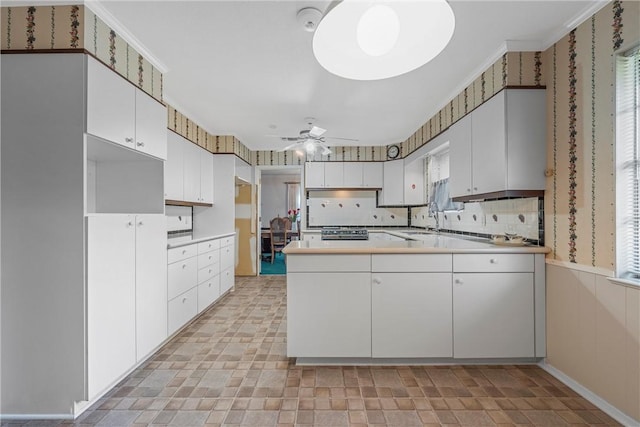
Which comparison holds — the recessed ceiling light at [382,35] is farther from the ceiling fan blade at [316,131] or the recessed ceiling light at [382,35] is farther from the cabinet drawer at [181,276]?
the cabinet drawer at [181,276]

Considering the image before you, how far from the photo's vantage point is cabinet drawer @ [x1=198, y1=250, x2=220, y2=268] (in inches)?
134

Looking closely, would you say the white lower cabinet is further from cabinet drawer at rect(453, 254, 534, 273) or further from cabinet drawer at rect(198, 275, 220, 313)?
cabinet drawer at rect(453, 254, 534, 273)

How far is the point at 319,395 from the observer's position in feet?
6.21

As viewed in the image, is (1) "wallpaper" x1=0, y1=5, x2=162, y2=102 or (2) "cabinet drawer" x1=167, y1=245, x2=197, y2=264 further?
(2) "cabinet drawer" x1=167, y1=245, x2=197, y2=264

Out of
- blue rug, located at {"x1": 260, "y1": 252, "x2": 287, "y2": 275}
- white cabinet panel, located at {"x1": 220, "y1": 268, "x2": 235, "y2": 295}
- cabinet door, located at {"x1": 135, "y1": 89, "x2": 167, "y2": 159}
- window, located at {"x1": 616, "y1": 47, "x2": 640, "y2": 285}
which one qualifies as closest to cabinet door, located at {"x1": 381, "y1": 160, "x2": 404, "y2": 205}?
blue rug, located at {"x1": 260, "y1": 252, "x2": 287, "y2": 275}

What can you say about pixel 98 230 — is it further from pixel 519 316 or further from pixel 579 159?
pixel 579 159

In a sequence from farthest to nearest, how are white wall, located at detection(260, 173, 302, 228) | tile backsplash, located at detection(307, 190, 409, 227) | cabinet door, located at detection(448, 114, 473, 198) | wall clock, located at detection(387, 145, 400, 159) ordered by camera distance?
white wall, located at detection(260, 173, 302, 228)
tile backsplash, located at detection(307, 190, 409, 227)
wall clock, located at detection(387, 145, 400, 159)
cabinet door, located at detection(448, 114, 473, 198)

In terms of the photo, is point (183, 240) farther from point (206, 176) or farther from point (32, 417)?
point (32, 417)

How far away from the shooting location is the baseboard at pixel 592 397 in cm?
161

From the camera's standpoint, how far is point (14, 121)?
169 centimetres

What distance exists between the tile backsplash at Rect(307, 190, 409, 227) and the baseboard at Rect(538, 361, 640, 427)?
141 inches

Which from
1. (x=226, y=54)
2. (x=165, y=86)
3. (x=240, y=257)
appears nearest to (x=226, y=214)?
(x=240, y=257)

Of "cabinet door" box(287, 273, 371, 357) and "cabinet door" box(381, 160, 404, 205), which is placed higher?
"cabinet door" box(381, 160, 404, 205)

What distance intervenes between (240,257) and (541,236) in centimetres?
459
